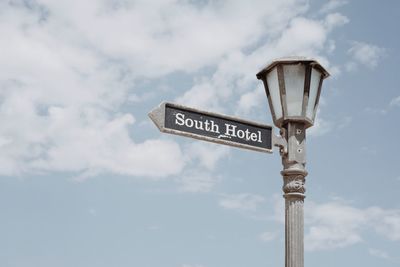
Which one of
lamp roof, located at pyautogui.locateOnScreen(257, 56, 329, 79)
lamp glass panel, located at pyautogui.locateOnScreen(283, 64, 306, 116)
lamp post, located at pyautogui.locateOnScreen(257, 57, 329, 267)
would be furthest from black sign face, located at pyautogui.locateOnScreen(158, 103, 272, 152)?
lamp roof, located at pyautogui.locateOnScreen(257, 56, 329, 79)

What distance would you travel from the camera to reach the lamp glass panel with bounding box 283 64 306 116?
272 inches

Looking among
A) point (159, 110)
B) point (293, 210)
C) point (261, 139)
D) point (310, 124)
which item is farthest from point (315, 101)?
point (159, 110)

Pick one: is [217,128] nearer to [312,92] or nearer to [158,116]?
[158,116]

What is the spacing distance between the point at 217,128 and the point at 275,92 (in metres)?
0.73

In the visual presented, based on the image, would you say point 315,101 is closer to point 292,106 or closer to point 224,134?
point 292,106

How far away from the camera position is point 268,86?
714 cm

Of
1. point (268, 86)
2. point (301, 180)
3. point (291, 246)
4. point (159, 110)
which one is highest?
point (268, 86)

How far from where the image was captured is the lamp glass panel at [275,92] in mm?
6986

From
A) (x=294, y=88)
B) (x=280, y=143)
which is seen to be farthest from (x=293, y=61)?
(x=280, y=143)

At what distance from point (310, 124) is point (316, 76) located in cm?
49

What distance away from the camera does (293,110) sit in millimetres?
6914

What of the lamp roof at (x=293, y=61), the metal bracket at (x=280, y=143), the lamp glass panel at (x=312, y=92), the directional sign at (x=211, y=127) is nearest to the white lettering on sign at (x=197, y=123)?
the directional sign at (x=211, y=127)

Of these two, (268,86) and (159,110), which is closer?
(159,110)

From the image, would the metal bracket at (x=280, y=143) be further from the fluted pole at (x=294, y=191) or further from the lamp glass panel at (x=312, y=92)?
the lamp glass panel at (x=312, y=92)
